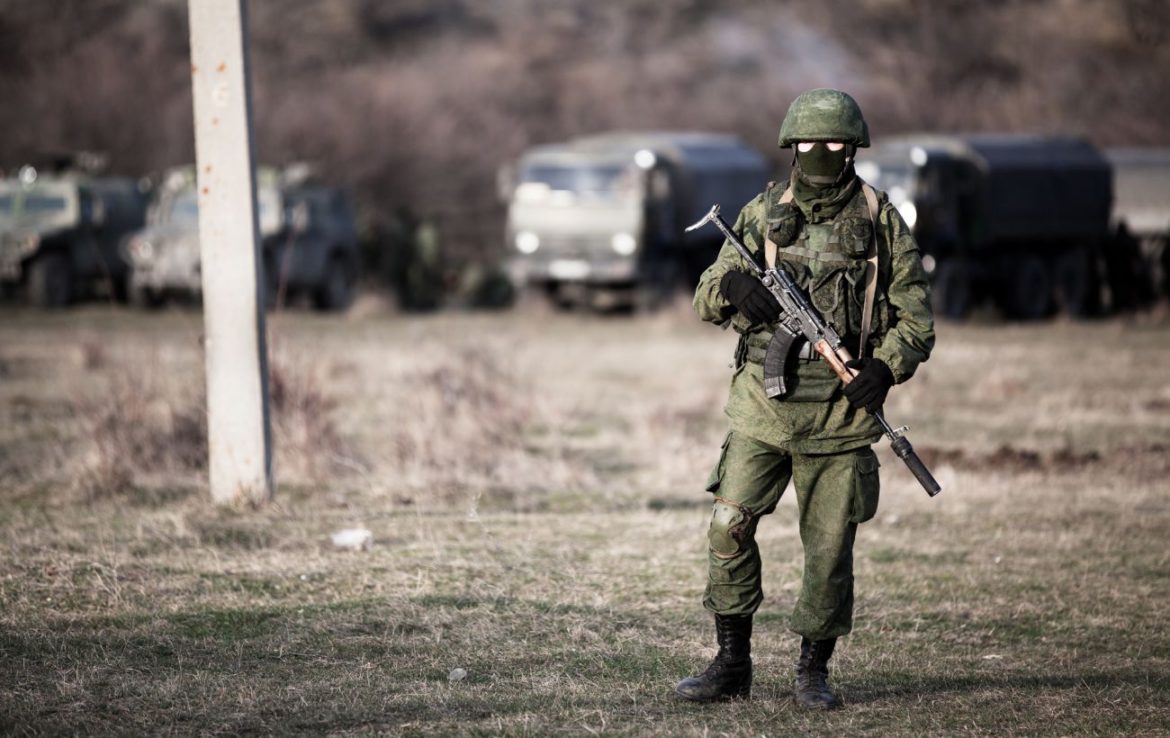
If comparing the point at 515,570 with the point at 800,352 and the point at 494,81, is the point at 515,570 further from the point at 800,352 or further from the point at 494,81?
the point at 494,81

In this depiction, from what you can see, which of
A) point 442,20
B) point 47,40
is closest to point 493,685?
point 47,40

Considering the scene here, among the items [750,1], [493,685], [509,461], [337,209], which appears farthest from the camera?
[750,1]

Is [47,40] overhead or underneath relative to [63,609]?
overhead

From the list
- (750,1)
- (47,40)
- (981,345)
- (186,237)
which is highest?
(750,1)

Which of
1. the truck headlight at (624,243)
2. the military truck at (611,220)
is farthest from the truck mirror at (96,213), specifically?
the truck headlight at (624,243)

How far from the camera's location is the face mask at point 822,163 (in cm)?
471

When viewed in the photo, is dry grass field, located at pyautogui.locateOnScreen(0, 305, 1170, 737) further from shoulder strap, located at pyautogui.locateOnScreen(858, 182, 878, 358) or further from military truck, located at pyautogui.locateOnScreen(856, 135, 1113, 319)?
military truck, located at pyautogui.locateOnScreen(856, 135, 1113, 319)

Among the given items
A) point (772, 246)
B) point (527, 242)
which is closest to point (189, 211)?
point (527, 242)

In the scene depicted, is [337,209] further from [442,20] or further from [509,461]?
[442,20]

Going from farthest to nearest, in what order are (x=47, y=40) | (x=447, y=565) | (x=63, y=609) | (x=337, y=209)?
(x=47, y=40) → (x=337, y=209) → (x=447, y=565) → (x=63, y=609)

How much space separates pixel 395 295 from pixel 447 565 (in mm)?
18845

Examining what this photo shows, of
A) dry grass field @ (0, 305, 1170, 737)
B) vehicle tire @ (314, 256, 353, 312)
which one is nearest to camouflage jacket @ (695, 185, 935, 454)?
dry grass field @ (0, 305, 1170, 737)

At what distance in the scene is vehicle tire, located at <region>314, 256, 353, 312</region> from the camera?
24.2 metres

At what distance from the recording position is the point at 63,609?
603cm
